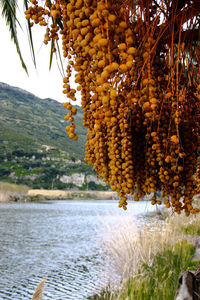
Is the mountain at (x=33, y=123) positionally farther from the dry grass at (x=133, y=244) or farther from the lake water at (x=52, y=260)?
the dry grass at (x=133, y=244)

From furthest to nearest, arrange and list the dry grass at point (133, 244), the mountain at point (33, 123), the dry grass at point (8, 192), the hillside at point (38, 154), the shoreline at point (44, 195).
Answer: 1. the mountain at point (33, 123)
2. the hillside at point (38, 154)
3. the shoreline at point (44, 195)
4. the dry grass at point (8, 192)
5. the dry grass at point (133, 244)

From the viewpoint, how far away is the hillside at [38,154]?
42625mm

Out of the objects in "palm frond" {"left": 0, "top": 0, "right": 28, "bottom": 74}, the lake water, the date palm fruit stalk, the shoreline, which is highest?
"palm frond" {"left": 0, "top": 0, "right": 28, "bottom": 74}

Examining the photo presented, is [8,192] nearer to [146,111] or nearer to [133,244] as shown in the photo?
[133,244]

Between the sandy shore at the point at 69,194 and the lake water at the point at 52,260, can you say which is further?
the sandy shore at the point at 69,194

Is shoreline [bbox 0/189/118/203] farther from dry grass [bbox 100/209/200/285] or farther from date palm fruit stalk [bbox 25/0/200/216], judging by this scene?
date palm fruit stalk [bbox 25/0/200/216]

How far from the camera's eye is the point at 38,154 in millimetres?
47156

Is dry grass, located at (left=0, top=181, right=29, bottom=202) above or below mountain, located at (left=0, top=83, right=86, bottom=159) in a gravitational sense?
below

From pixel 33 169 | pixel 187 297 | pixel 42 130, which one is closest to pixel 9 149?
pixel 33 169

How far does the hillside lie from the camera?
A: 140ft

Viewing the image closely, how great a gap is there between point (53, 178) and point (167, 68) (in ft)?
138

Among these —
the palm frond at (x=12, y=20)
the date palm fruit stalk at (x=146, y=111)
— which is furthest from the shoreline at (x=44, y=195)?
the date palm fruit stalk at (x=146, y=111)

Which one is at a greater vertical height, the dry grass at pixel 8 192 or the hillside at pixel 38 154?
the hillside at pixel 38 154

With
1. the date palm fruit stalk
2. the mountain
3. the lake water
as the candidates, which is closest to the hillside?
the mountain
